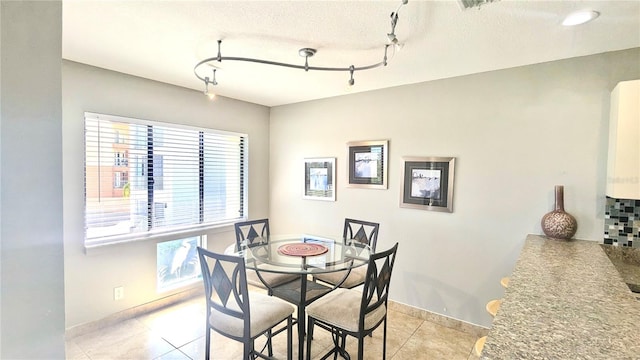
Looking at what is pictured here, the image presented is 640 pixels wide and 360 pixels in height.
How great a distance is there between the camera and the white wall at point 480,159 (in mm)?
2318

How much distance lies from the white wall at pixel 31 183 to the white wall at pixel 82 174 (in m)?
2.38

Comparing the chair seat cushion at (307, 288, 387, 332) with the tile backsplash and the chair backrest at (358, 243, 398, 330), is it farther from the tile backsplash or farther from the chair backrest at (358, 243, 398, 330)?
the tile backsplash

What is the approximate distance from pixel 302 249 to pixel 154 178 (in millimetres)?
1770

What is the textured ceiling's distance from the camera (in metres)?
1.67

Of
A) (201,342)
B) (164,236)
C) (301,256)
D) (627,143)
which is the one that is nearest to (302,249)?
(301,256)

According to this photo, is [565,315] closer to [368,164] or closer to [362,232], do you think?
[362,232]

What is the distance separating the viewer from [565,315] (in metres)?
1.17

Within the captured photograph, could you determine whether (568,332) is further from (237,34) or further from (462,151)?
(237,34)

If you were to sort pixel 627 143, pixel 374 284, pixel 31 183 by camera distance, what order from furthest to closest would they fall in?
pixel 374 284 → pixel 627 143 → pixel 31 183

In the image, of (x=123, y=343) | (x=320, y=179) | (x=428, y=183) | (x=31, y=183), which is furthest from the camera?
(x=320, y=179)

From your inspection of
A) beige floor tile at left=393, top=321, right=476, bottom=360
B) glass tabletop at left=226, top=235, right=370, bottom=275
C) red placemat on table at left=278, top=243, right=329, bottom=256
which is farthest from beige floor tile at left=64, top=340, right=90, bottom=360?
beige floor tile at left=393, top=321, right=476, bottom=360

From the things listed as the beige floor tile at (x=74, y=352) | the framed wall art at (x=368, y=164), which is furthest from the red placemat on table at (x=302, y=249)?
the beige floor tile at (x=74, y=352)

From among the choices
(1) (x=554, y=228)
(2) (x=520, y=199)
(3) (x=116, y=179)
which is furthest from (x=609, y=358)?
(3) (x=116, y=179)

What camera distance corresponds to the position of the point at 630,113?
1955 millimetres
